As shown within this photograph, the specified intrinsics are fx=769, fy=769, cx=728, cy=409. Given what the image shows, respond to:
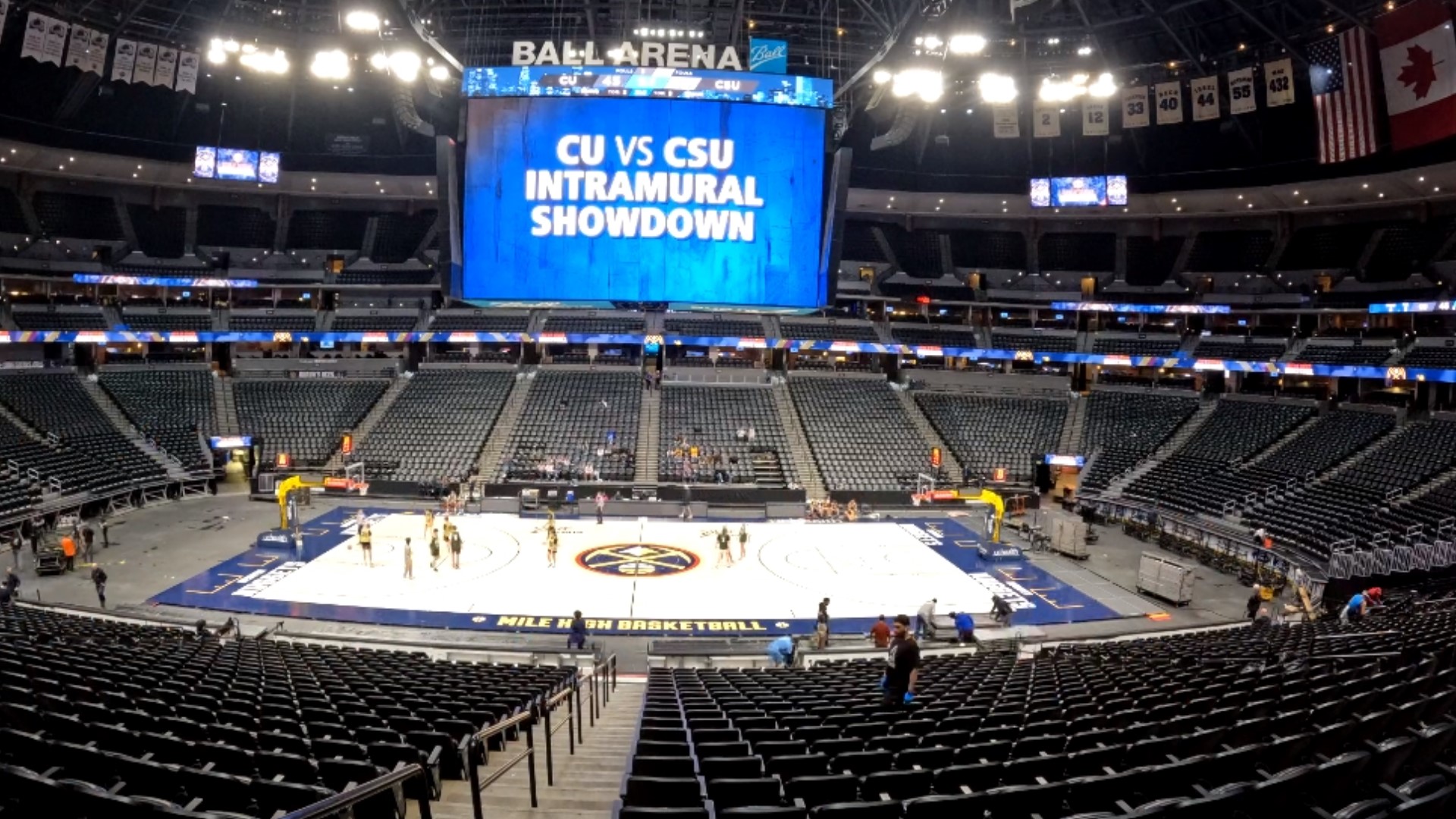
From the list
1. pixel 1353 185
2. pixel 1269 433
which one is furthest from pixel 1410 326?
pixel 1269 433

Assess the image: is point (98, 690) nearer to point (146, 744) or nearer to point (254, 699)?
point (254, 699)

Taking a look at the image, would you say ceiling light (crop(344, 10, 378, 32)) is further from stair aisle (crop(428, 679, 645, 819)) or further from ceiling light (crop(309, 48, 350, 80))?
stair aisle (crop(428, 679, 645, 819))

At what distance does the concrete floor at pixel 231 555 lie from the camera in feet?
65.4

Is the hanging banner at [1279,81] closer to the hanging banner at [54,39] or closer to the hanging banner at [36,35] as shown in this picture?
the hanging banner at [54,39]

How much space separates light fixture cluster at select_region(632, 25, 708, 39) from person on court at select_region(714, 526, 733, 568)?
17.3 metres

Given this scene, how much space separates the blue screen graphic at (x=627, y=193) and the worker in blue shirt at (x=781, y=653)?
9878 millimetres

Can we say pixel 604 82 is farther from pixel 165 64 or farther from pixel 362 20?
pixel 165 64

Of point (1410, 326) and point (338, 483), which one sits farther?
point (1410, 326)

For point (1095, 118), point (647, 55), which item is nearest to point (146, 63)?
point (647, 55)

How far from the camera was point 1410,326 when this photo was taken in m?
41.2

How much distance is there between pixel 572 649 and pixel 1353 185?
4618 cm

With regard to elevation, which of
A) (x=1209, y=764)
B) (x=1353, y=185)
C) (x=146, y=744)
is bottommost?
(x=146, y=744)

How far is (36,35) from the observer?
28.5m

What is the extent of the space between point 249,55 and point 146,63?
14.6ft
